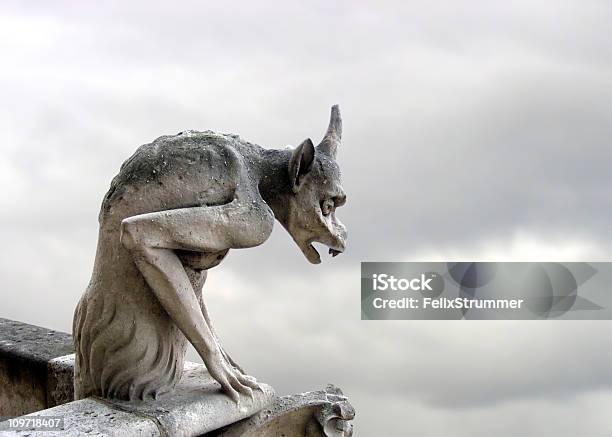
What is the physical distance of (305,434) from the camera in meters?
4.09

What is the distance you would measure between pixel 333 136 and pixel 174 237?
3.57ft

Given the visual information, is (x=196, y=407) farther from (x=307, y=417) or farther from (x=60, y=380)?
(x=60, y=380)

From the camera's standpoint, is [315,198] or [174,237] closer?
[174,237]

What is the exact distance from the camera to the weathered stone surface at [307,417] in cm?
388

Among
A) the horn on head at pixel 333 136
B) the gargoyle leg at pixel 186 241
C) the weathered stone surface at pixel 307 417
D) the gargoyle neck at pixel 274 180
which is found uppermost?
the horn on head at pixel 333 136

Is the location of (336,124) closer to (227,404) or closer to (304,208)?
(304,208)

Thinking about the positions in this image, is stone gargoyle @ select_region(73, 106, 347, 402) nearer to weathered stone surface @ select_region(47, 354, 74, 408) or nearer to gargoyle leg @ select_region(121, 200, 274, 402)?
gargoyle leg @ select_region(121, 200, 274, 402)

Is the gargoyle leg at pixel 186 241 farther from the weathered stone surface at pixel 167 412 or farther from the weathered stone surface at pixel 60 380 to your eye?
the weathered stone surface at pixel 60 380

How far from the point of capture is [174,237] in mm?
3291

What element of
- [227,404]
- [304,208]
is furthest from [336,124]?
[227,404]

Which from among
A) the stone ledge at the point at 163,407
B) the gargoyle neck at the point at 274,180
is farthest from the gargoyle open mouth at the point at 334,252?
the stone ledge at the point at 163,407


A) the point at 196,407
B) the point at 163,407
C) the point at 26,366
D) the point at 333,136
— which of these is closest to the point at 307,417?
the point at 196,407

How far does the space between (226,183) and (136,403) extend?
43.5 inches

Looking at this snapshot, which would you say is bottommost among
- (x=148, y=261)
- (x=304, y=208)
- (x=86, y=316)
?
(x=86, y=316)
